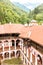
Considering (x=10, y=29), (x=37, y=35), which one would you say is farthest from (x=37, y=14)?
(x=37, y=35)

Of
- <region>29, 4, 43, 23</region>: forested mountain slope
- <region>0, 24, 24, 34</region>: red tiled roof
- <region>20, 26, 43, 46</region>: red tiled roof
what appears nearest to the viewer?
<region>20, 26, 43, 46</region>: red tiled roof

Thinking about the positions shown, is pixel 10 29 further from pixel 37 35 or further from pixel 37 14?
pixel 37 14

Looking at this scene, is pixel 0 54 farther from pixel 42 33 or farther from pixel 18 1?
pixel 18 1

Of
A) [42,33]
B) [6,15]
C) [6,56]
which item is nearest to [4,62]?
[6,56]

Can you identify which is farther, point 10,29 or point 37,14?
point 37,14

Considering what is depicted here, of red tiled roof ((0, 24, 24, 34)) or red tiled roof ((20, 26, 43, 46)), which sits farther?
red tiled roof ((0, 24, 24, 34))

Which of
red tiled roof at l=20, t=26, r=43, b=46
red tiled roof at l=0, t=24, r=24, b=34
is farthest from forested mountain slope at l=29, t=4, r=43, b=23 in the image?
red tiled roof at l=20, t=26, r=43, b=46

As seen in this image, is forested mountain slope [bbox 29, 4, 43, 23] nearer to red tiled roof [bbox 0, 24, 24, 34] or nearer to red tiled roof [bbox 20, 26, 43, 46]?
red tiled roof [bbox 0, 24, 24, 34]

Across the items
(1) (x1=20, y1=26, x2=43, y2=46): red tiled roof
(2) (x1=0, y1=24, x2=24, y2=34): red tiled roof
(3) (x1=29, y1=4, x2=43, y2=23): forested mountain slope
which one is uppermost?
(1) (x1=20, y1=26, x2=43, y2=46): red tiled roof

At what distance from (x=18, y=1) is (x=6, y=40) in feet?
420

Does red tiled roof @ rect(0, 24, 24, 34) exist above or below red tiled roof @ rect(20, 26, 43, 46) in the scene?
below

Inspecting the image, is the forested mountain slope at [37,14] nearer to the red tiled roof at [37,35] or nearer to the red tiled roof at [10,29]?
the red tiled roof at [10,29]

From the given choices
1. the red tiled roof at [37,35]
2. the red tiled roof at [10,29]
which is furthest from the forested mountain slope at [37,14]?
the red tiled roof at [37,35]

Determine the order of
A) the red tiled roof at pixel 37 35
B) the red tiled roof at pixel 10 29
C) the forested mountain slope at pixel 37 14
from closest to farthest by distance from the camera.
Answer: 1. the red tiled roof at pixel 37 35
2. the red tiled roof at pixel 10 29
3. the forested mountain slope at pixel 37 14
